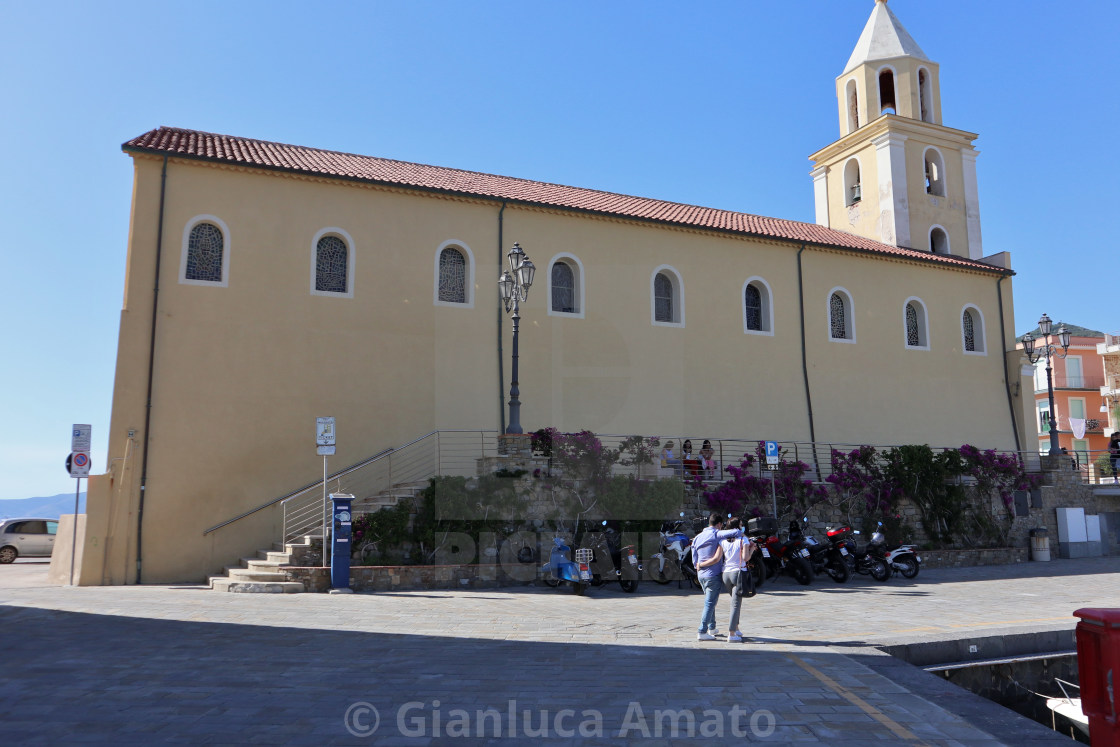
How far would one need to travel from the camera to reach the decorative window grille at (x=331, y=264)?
1830cm

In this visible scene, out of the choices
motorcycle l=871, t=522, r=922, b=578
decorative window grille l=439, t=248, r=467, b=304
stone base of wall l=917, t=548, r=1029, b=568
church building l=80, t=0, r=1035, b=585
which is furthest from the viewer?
decorative window grille l=439, t=248, r=467, b=304

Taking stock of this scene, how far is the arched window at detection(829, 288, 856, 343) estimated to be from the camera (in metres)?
24.5

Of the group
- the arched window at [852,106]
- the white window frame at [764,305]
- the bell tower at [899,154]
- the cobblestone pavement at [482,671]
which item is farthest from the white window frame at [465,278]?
the arched window at [852,106]

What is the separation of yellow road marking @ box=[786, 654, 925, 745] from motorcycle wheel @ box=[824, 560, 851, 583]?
331 inches

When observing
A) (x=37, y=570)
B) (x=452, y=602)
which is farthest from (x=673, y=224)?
(x=37, y=570)

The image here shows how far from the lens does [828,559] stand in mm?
16281

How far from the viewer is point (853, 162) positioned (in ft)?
100

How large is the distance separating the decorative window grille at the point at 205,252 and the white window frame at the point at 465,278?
183 inches

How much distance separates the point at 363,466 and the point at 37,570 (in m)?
9.64

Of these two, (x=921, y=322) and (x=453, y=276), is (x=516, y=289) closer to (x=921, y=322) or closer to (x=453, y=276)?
(x=453, y=276)

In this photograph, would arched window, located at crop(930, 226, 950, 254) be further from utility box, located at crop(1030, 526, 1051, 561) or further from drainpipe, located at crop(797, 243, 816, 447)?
utility box, located at crop(1030, 526, 1051, 561)

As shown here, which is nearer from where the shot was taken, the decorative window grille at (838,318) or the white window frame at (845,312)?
the white window frame at (845,312)

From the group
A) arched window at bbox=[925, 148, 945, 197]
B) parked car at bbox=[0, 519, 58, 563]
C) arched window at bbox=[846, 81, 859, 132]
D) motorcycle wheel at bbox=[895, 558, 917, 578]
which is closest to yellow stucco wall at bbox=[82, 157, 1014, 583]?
motorcycle wheel at bbox=[895, 558, 917, 578]

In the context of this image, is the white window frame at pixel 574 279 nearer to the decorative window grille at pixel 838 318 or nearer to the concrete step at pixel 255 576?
the decorative window grille at pixel 838 318
